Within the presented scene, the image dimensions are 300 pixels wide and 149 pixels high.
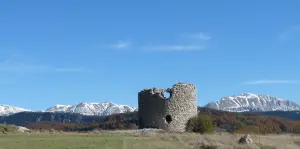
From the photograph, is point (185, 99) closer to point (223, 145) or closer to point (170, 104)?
point (170, 104)

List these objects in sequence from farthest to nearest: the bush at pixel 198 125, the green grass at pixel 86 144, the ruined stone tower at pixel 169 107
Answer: the ruined stone tower at pixel 169 107 → the bush at pixel 198 125 → the green grass at pixel 86 144

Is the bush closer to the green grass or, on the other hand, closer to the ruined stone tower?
the ruined stone tower

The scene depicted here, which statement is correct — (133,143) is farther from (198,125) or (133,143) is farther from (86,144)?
(198,125)

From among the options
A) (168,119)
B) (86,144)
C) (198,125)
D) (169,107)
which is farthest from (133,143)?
(198,125)

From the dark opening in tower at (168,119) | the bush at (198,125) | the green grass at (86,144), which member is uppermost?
the dark opening in tower at (168,119)

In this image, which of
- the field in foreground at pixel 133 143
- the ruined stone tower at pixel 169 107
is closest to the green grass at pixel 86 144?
the field in foreground at pixel 133 143

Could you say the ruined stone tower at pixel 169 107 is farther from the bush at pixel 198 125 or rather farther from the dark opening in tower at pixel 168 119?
the bush at pixel 198 125

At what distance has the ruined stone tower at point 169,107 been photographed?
47.2 m

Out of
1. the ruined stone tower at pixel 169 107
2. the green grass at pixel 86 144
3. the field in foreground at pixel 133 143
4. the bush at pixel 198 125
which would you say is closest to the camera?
the green grass at pixel 86 144

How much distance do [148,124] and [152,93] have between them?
9.30 feet

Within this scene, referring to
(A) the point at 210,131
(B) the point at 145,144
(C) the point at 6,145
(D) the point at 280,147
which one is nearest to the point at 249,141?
(D) the point at 280,147

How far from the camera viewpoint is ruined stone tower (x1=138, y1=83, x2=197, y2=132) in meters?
47.2

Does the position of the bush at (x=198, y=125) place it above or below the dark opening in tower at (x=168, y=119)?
below

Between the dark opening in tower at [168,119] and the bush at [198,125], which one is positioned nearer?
the bush at [198,125]
